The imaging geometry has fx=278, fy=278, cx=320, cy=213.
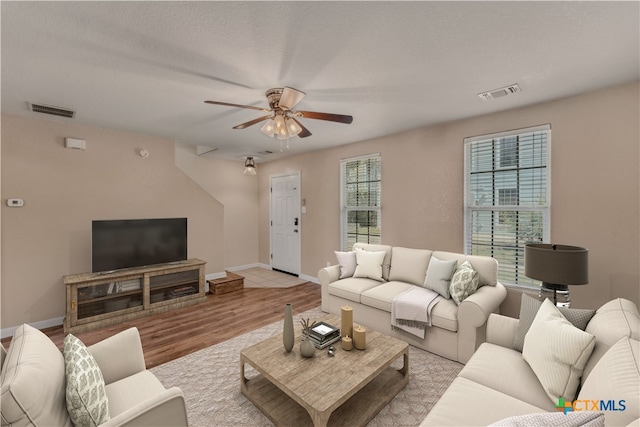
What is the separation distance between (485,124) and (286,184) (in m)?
3.79

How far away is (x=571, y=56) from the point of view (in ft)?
6.77

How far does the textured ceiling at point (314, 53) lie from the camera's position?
1.60 meters

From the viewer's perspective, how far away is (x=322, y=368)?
1.92 m

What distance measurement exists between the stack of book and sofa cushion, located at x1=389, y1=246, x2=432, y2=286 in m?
1.45

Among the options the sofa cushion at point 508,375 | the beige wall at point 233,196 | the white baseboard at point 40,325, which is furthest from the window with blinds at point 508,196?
the white baseboard at point 40,325

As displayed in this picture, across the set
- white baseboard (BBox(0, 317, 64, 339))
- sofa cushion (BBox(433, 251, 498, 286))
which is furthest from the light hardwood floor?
sofa cushion (BBox(433, 251, 498, 286))

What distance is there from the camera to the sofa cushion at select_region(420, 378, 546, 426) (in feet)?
4.37

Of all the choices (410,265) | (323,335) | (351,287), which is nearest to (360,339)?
(323,335)

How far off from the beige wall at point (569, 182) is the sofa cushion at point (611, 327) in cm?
130

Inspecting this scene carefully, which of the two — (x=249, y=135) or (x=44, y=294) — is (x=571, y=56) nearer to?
(x=249, y=135)

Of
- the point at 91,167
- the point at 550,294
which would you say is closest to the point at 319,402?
the point at 550,294

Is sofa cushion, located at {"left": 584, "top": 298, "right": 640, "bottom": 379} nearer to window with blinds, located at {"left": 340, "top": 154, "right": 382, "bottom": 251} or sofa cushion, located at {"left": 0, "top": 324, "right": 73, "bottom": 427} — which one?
sofa cushion, located at {"left": 0, "top": 324, "right": 73, "bottom": 427}

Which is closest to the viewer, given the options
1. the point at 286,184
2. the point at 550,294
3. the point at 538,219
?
the point at 550,294

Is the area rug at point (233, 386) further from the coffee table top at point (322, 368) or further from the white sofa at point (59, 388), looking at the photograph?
the white sofa at point (59, 388)
